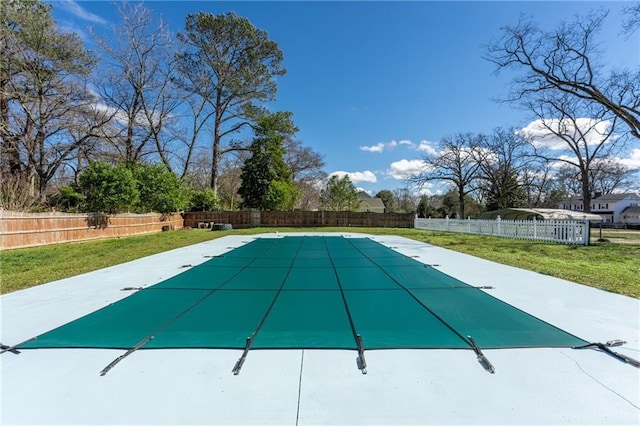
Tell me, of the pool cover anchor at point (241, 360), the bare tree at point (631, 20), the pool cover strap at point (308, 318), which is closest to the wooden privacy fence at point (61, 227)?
the pool cover strap at point (308, 318)

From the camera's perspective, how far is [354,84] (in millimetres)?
15562

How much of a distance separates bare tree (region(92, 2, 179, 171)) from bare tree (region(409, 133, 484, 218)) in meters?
18.4

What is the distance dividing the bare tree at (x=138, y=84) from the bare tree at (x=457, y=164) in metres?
18.4

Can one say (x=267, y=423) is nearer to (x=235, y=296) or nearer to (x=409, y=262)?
(x=235, y=296)

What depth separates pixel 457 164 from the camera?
938 inches

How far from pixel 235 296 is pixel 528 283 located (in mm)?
4023

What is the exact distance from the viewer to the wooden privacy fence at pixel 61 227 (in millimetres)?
8031

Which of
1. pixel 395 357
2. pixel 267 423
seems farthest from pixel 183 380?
pixel 395 357

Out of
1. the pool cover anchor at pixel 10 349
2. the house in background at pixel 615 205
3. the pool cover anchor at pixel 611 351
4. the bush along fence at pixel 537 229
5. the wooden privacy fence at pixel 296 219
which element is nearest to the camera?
the pool cover anchor at pixel 611 351

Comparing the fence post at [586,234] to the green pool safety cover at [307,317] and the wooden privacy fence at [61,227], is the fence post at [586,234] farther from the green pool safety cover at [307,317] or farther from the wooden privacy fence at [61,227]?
the wooden privacy fence at [61,227]

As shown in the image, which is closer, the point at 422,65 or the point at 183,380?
the point at 183,380

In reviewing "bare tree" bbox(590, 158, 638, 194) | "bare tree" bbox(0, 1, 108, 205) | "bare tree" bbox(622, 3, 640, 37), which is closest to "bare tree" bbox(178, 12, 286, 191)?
"bare tree" bbox(0, 1, 108, 205)

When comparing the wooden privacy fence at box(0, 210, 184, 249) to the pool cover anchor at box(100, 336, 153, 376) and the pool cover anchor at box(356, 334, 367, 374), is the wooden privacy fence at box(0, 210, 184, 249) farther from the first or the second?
the pool cover anchor at box(356, 334, 367, 374)

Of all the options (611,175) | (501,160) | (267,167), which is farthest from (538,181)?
(267,167)
